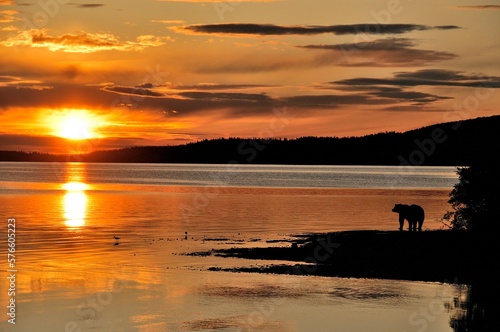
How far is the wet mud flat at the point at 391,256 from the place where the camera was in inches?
1374

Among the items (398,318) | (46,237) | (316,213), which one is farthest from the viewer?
(316,213)

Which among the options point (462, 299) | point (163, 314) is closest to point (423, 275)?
point (462, 299)

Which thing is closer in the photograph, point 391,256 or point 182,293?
point 182,293

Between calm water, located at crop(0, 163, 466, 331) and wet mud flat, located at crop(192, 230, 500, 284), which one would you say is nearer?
calm water, located at crop(0, 163, 466, 331)

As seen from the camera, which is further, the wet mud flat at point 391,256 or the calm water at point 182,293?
the wet mud flat at point 391,256

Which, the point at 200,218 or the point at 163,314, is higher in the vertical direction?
the point at 200,218

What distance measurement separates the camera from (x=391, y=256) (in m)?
38.8

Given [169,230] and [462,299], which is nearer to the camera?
[462,299]

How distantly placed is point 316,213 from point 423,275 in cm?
4130

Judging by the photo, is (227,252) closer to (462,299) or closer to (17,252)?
(17,252)

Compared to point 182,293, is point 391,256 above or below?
above

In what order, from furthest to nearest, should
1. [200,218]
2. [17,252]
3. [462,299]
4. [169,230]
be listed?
[200,218], [169,230], [17,252], [462,299]

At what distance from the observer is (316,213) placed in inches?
2982

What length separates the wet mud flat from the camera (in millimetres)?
Answer: 34906
